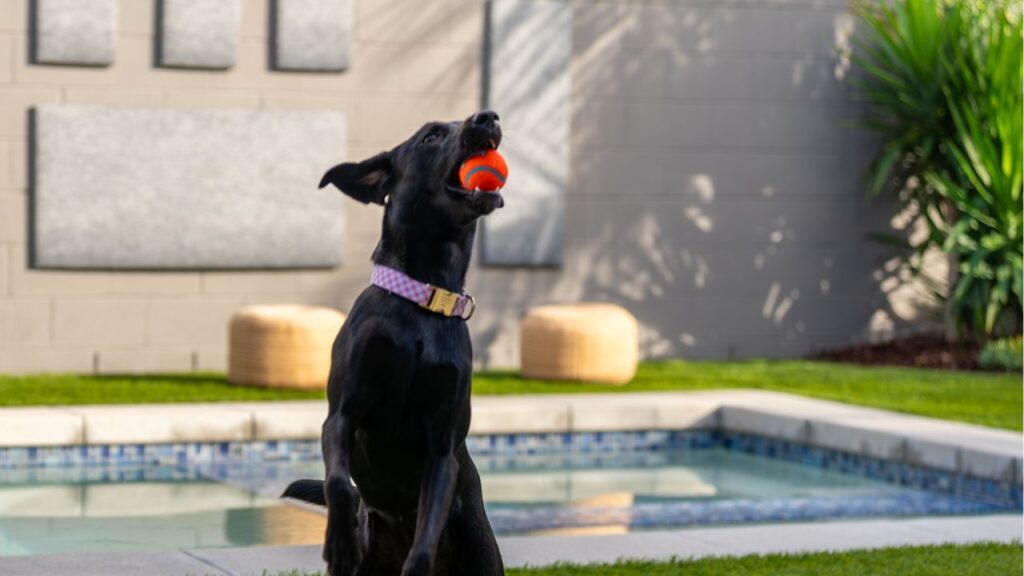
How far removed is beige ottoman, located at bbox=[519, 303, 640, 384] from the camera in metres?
9.30

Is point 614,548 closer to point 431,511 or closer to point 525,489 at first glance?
point 431,511

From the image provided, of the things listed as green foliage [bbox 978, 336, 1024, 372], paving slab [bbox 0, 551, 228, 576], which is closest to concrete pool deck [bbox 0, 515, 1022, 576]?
paving slab [bbox 0, 551, 228, 576]

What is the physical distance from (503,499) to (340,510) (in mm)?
3786

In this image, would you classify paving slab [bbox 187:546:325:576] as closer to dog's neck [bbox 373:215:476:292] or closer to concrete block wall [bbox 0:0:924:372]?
dog's neck [bbox 373:215:476:292]

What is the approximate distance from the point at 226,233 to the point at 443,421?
22.4ft

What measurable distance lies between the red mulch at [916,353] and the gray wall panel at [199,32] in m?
4.45

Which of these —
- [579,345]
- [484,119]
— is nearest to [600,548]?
[484,119]

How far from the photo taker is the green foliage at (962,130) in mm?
10719

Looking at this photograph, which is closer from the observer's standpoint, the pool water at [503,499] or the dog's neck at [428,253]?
the dog's neck at [428,253]

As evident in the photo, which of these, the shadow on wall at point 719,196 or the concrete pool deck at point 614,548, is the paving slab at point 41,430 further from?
the shadow on wall at point 719,196

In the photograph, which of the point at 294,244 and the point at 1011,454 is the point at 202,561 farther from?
the point at 294,244

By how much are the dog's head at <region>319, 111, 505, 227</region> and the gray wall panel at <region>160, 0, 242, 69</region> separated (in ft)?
21.2

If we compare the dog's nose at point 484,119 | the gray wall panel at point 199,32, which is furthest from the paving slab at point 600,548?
the gray wall panel at point 199,32

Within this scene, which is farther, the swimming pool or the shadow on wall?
the shadow on wall
